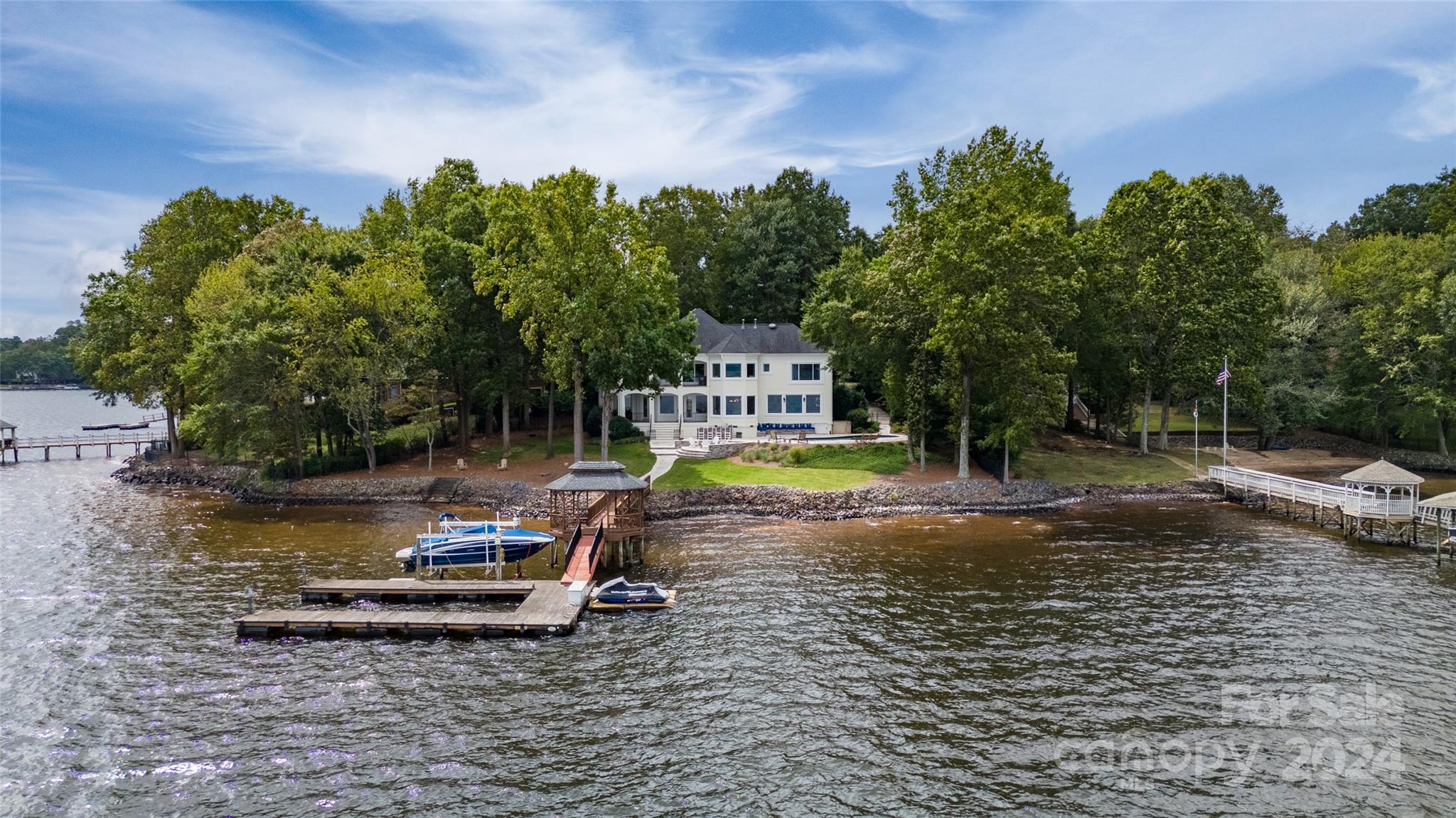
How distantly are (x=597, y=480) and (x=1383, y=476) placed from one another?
34.6 meters

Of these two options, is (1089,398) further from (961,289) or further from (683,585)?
(683,585)

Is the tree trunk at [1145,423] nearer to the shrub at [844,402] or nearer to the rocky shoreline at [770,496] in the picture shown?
the rocky shoreline at [770,496]

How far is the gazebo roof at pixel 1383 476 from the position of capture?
35.3 meters

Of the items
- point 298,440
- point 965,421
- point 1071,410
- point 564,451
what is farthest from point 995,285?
point 298,440

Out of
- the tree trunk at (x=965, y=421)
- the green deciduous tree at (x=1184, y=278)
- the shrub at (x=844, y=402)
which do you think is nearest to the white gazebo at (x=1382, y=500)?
the green deciduous tree at (x=1184, y=278)

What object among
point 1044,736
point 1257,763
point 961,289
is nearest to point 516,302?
point 961,289

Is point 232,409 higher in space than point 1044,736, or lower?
higher

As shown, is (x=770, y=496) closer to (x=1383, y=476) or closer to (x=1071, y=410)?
(x=1383, y=476)

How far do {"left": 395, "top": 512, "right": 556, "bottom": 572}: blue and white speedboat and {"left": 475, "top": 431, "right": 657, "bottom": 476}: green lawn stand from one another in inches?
580

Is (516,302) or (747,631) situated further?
(516,302)

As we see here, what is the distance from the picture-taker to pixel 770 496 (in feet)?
140

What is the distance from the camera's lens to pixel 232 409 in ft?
151

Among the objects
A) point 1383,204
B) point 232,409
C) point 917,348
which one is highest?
point 1383,204

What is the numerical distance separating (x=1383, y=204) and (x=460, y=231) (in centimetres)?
10377
